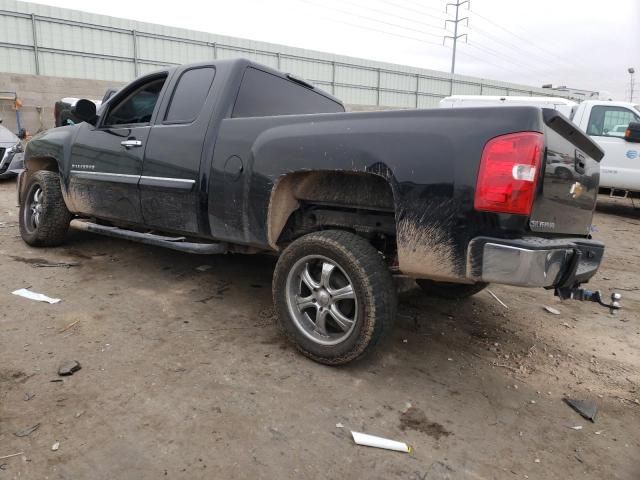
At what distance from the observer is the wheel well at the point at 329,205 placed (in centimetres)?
274

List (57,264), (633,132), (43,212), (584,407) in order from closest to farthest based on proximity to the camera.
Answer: (584,407) → (57,264) → (43,212) → (633,132)

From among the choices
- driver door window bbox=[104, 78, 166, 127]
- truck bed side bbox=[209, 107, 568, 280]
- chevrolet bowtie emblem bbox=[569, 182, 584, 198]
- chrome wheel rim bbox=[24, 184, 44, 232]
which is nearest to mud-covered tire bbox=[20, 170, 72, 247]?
chrome wheel rim bbox=[24, 184, 44, 232]

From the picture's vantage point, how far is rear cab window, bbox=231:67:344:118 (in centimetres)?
345

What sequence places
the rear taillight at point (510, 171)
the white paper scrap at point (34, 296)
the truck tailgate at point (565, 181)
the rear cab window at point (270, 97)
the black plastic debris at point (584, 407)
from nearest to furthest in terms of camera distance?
the rear taillight at point (510, 171), the truck tailgate at point (565, 181), the black plastic debris at point (584, 407), the rear cab window at point (270, 97), the white paper scrap at point (34, 296)

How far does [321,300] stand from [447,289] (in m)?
1.48

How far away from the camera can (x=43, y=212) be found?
487cm

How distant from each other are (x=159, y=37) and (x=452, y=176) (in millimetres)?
19707

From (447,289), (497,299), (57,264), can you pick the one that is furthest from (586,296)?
(57,264)

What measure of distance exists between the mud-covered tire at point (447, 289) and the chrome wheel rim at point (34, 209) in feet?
13.3

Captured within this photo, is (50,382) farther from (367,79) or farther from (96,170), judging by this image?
(367,79)

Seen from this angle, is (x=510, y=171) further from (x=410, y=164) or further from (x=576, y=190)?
(x=576, y=190)

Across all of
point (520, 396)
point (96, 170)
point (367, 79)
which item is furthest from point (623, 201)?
A: point (367, 79)

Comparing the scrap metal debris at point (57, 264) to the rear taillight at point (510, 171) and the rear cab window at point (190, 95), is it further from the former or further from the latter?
the rear taillight at point (510, 171)

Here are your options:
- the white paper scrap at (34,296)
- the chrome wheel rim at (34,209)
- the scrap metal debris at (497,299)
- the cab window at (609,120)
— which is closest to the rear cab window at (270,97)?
the white paper scrap at (34,296)
